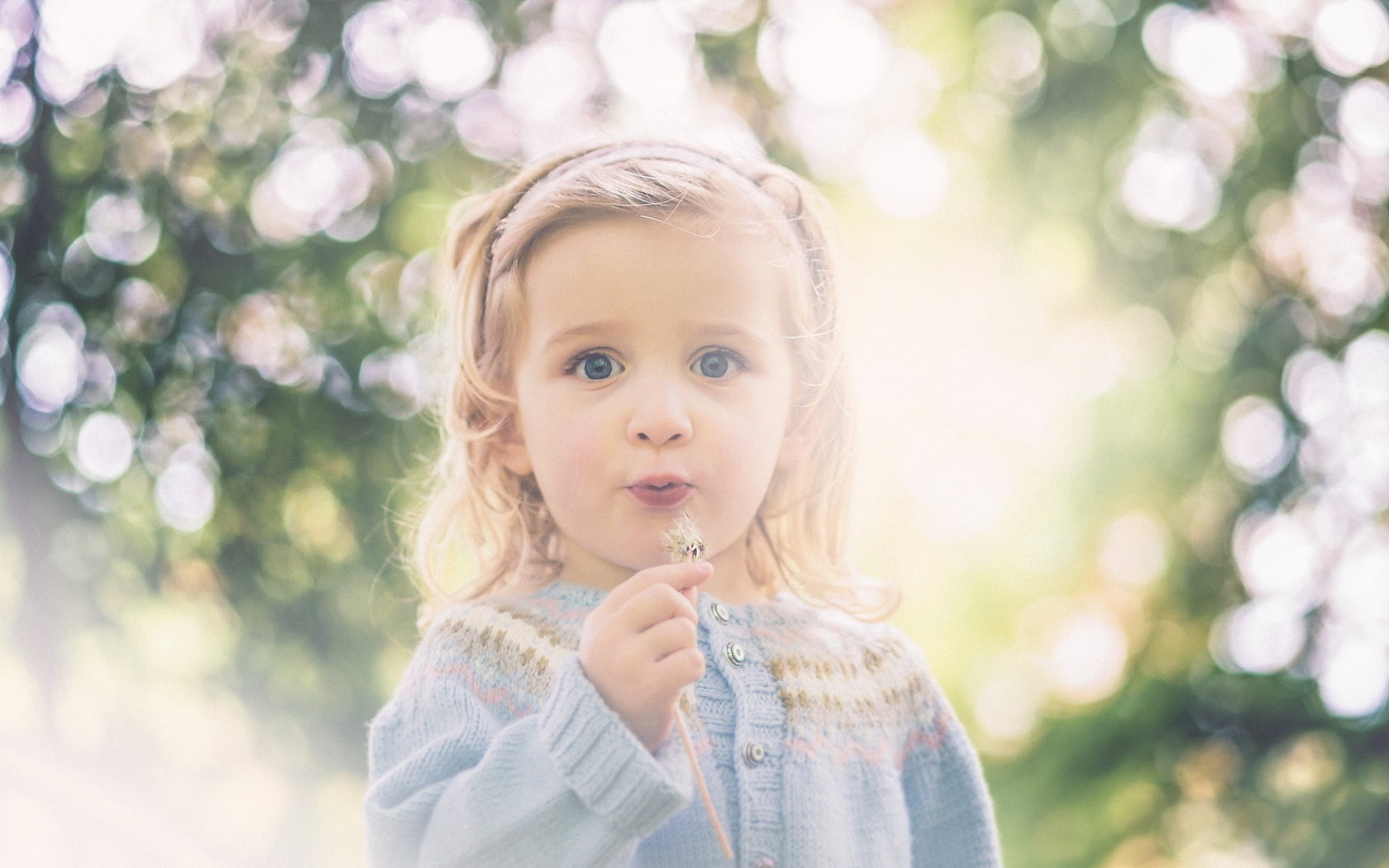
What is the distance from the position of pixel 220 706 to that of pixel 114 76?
106cm

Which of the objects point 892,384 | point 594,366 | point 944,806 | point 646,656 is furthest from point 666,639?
point 892,384

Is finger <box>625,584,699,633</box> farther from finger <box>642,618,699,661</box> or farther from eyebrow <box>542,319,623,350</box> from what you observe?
eyebrow <box>542,319,623,350</box>

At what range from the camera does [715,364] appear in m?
0.97

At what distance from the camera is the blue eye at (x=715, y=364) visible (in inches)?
37.8

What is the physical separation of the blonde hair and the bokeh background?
2.35 feet

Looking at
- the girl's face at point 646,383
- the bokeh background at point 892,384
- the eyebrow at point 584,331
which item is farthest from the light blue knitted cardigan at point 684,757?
the bokeh background at point 892,384

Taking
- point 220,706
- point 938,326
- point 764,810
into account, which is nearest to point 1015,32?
point 938,326

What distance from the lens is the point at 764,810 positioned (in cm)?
91

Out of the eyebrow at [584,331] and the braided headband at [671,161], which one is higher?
the braided headband at [671,161]

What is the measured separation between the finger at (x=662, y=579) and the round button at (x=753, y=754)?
161mm

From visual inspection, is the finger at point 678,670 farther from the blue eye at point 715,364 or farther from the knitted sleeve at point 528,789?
the blue eye at point 715,364

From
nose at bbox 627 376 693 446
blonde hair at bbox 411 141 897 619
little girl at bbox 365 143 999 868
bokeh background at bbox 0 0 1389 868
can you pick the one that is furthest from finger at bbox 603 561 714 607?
bokeh background at bbox 0 0 1389 868

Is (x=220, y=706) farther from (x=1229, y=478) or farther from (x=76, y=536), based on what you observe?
(x=1229, y=478)

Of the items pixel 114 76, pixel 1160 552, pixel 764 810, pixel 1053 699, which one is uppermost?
pixel 114 76
